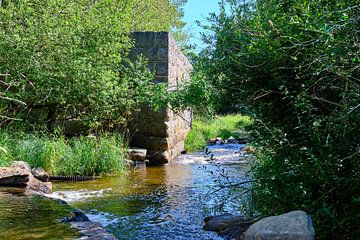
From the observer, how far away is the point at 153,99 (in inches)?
307

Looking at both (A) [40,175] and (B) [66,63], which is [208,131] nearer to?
(B) [66,63]

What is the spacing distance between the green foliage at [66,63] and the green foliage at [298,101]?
3404mm

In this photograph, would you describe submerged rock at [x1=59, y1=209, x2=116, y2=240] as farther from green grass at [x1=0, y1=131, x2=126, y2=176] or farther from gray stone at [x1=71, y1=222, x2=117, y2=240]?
green grass at [x1=0, y1=131, x2=126, y2=176]

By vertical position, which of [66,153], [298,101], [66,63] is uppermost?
[66,63]

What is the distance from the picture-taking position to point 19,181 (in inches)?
286

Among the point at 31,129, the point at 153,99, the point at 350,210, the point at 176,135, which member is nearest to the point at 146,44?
the point at 176,135

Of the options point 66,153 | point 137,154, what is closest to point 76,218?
point 66,153

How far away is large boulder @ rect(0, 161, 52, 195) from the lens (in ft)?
23.4

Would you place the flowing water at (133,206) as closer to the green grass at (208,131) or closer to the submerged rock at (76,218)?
the submerged rock at (76,218)

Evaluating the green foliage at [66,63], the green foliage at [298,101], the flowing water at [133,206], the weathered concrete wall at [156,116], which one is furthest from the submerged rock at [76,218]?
the weathered concrete wall at [156,116]

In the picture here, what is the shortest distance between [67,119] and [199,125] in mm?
8013

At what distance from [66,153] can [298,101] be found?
6.18 metres

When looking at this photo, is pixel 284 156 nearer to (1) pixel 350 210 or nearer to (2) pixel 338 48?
(1) pixel 350 210

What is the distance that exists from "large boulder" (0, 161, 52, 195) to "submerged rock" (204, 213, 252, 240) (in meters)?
2.99
